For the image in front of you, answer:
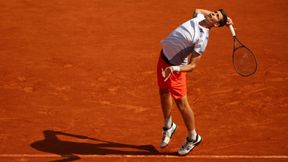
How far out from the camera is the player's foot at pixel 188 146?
775cm

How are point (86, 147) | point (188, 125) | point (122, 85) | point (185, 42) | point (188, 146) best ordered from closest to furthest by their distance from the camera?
point (185, 42), point (188, 125), point (188, 146), point (86, 147), point (122, 85)

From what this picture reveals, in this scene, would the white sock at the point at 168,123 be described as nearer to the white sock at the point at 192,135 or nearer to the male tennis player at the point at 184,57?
the male tennis player at the point at 184,57

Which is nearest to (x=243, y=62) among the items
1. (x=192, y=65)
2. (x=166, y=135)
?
(x=192, y=65)

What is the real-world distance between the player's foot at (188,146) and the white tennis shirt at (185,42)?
3.71 ft

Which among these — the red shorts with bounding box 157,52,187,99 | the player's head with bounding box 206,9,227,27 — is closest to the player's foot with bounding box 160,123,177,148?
the red shorts with bounding box 157,52,187,99

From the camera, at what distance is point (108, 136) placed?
27.3 feet

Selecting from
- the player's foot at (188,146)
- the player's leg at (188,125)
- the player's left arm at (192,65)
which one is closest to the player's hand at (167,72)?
the player's left arm at (192,65)

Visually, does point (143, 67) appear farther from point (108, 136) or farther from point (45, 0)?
point (45, 0)

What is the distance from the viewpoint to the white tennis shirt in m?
7.12

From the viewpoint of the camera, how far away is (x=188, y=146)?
7.76 metres

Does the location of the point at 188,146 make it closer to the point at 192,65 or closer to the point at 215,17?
the point at 192,65

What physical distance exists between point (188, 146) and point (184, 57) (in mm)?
1291

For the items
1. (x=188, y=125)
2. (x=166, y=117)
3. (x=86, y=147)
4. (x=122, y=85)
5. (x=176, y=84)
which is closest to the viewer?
(x=176, y=84)

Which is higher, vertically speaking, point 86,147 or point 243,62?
point 243,62
